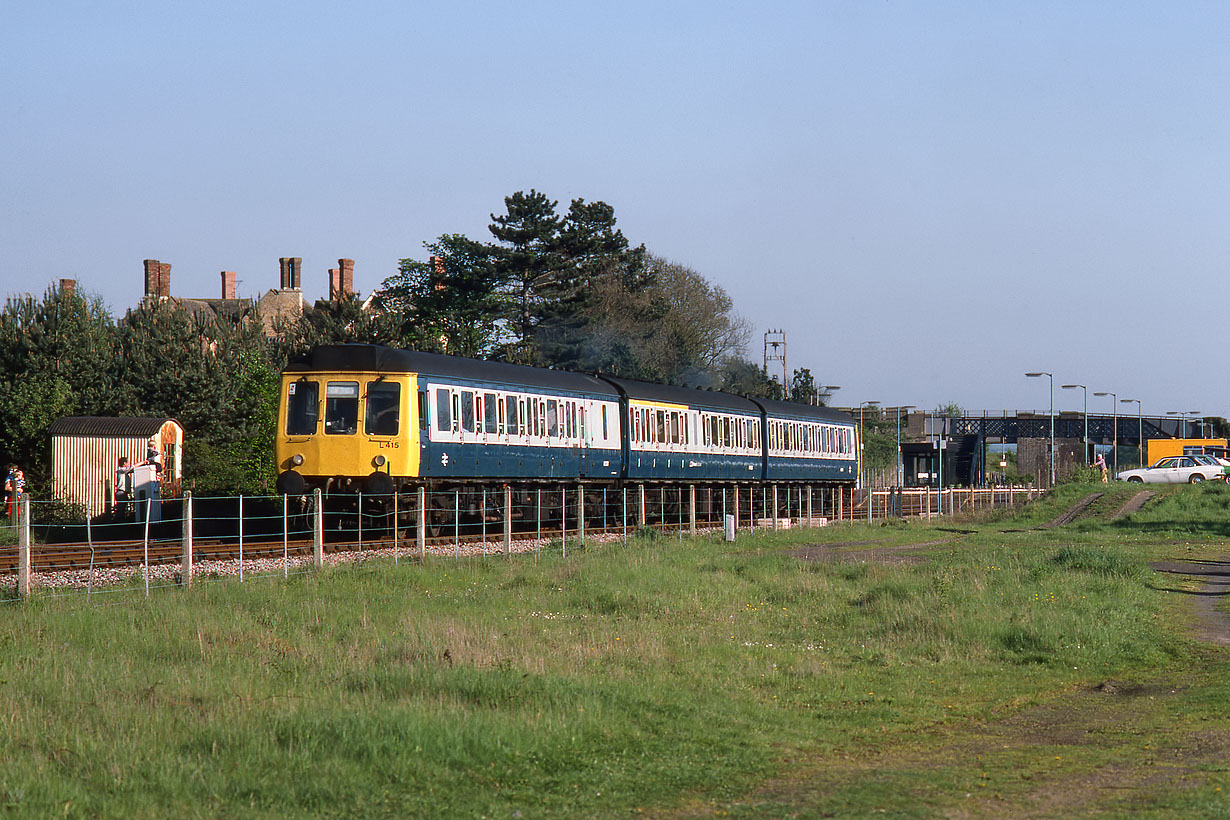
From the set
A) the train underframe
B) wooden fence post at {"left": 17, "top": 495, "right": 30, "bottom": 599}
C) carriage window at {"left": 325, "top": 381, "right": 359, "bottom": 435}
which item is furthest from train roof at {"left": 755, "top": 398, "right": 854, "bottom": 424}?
wooden fence post at {"left": 17, "top": 495, "right": 30, "bottom": 599}

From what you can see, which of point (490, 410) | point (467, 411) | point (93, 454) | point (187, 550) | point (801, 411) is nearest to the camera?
point (187, 550)

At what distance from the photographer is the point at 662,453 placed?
1479 inches

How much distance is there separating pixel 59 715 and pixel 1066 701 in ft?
27.3

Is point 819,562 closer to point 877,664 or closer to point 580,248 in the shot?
point 877,664

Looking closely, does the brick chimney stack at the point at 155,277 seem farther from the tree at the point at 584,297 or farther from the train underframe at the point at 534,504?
the train underframe at the point at 534,504

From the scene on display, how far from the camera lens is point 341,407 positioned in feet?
85.7

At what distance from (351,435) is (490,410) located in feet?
12.4

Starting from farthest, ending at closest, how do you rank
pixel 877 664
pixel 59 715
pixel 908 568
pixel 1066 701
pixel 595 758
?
pixel 908 568, pixel 877 664, pixel 1066 701, pixel 59 715, pixel 595 758

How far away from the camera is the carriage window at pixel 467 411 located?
27594 millimetres

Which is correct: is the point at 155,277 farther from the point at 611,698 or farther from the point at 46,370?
the point at 611,698

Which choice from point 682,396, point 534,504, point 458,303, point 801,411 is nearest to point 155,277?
point 458,303

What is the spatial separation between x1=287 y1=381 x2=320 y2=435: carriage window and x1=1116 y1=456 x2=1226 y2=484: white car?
44.9 metres

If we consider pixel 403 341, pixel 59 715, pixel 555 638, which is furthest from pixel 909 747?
pixel 403 341

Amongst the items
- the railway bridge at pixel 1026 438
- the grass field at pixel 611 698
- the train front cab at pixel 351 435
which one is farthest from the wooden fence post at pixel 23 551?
the railway bridge at pixel 1026 438
